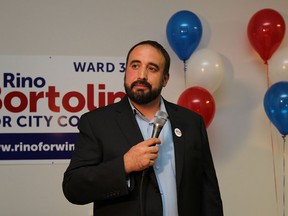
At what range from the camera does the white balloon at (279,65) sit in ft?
8.59

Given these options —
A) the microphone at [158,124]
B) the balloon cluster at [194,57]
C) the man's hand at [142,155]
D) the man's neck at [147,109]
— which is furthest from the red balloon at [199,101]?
the man's hand at [142,155]

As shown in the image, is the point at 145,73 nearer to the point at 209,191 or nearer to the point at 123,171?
the point at 123,171

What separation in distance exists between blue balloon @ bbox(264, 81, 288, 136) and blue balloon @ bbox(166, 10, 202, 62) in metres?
0.70

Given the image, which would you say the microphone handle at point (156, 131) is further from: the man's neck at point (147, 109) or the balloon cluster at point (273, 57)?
the balloon cluster at point (273, 57)

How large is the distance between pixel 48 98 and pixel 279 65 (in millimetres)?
1849

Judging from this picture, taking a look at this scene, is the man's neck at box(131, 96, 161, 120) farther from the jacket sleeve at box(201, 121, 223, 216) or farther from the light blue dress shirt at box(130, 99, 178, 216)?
the jacket sleeve at box(201, 121, 223, 216)

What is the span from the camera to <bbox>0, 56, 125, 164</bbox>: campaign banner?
8.94 ft

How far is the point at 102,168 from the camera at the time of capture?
4.03 ft

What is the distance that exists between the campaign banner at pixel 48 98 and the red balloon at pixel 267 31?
3.60 ft

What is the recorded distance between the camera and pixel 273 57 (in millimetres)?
2732

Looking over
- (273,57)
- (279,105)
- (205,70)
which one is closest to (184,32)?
(205,70)

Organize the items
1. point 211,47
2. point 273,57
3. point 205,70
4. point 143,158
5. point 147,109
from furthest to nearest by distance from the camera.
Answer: point 211,47 → point 273,57 → point 205,70 → point 147,109 → point 143,158

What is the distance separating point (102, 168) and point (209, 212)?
538 millimetres

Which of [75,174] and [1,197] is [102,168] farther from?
[1,197]
